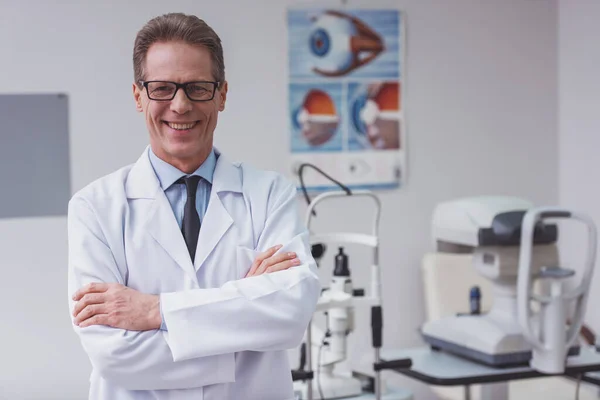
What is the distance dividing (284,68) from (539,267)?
63.8 inches

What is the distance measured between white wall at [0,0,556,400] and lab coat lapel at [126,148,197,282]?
1988 millimetres

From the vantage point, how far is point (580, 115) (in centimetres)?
413

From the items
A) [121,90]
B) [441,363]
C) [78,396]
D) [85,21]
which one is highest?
[85,21]

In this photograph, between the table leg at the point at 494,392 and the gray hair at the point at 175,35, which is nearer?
the gray hair at the point at 175,35

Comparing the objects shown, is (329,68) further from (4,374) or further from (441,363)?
(4,374)

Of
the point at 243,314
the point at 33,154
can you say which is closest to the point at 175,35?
the point at 243,314

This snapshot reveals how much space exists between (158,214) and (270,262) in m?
0.23

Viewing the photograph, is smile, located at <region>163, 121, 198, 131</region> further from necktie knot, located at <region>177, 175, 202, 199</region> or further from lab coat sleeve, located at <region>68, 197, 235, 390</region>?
lab coat sleeve, located at <region>68, 197, 235, 390</region>

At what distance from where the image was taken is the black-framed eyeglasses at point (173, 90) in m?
1.54

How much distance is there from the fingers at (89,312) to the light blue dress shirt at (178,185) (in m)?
0.23

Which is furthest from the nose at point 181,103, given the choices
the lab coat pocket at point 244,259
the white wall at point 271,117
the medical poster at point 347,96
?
the medical poster at point 347,96

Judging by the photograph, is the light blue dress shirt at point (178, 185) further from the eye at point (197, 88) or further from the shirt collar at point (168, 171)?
the eye at point (197, 88)

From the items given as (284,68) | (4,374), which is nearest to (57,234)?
(4,374)

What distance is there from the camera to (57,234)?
355 cm
